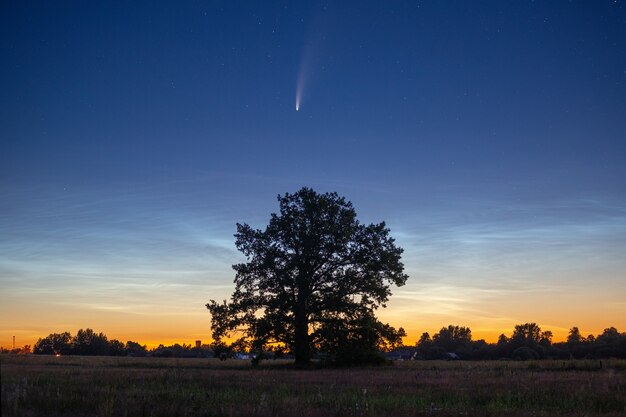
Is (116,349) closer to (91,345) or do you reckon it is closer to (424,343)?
(91,345)

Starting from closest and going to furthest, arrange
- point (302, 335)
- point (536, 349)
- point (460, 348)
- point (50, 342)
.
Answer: point (302, 335) → point (536, 349) → point (460, 348) → point (50, 342)

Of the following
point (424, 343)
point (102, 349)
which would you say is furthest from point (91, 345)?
point (424, 343)

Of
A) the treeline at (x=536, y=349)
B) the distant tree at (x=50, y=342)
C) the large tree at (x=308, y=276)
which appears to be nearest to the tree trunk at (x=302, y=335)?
the large tree at (x=308, y=276)

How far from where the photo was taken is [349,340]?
122 ft

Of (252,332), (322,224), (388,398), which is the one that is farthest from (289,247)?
(388,398)

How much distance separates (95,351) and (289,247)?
105 meters

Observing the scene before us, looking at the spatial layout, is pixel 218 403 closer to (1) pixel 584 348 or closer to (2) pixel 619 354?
(2) pixel 619 354

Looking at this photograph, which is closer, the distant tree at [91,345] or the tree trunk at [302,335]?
the tree trunk at [302,335]

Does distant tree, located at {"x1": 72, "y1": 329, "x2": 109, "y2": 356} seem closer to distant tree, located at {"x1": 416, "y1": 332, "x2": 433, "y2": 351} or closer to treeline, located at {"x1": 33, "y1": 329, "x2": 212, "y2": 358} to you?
treeline, located at {"x1": 33, "y1": 329, "x2": 212, "y2": 358}

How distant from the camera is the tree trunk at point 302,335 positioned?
38031mm

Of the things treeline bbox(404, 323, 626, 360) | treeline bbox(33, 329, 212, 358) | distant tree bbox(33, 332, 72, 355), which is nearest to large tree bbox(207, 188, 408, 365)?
treeline bbox(404, 323, 626, 360)

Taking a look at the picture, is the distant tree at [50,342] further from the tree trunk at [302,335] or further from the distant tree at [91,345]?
the tree trunk at [302,335]

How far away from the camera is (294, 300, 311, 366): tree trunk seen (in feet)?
125

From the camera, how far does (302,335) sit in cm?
3866
